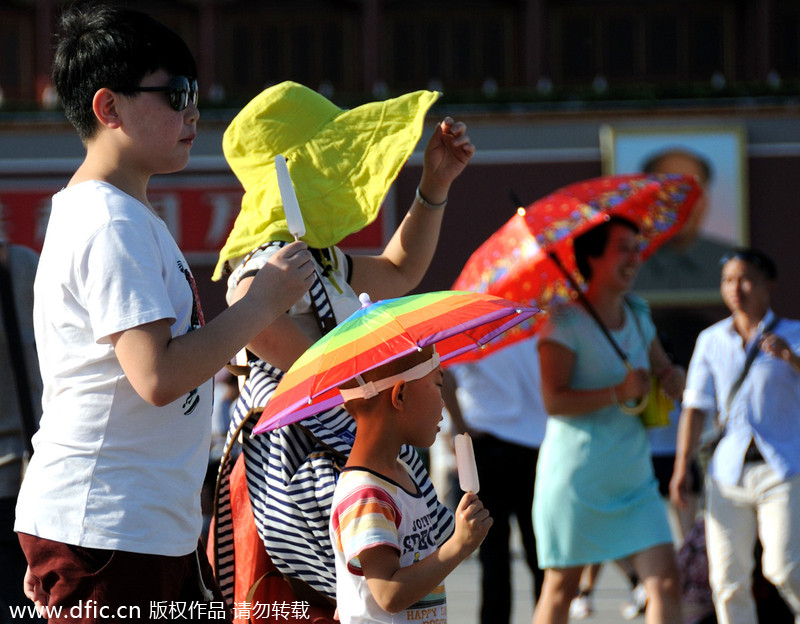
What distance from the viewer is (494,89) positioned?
58.5ft

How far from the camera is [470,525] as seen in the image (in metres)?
2.47

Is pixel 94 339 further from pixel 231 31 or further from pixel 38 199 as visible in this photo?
pixel 231 31

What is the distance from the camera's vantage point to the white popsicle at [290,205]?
2584 millimetres

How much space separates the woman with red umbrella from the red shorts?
104 inches

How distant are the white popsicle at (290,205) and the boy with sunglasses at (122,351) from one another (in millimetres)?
162

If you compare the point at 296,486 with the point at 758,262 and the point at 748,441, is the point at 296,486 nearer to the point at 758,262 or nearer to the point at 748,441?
the point at 748,441

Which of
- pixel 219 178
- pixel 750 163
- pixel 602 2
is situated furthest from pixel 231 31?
pixel 750 163

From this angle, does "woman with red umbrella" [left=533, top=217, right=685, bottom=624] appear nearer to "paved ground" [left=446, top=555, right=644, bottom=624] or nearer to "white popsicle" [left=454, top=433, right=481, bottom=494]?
"paved ground" [left=446, top=555, right=644, bottom=624]

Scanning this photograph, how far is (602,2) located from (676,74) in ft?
4.99

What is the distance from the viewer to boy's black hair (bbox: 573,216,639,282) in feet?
16.7

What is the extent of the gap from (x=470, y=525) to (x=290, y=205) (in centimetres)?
76

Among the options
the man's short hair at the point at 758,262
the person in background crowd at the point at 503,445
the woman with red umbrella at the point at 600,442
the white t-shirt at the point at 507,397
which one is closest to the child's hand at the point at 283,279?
the woman with red umbrella at the point at 600,442

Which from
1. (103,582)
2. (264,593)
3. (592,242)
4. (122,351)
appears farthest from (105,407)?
(592,242)

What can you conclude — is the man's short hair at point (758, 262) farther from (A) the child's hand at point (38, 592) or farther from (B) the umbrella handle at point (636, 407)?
(A) the child's hand at point (38, 592)
